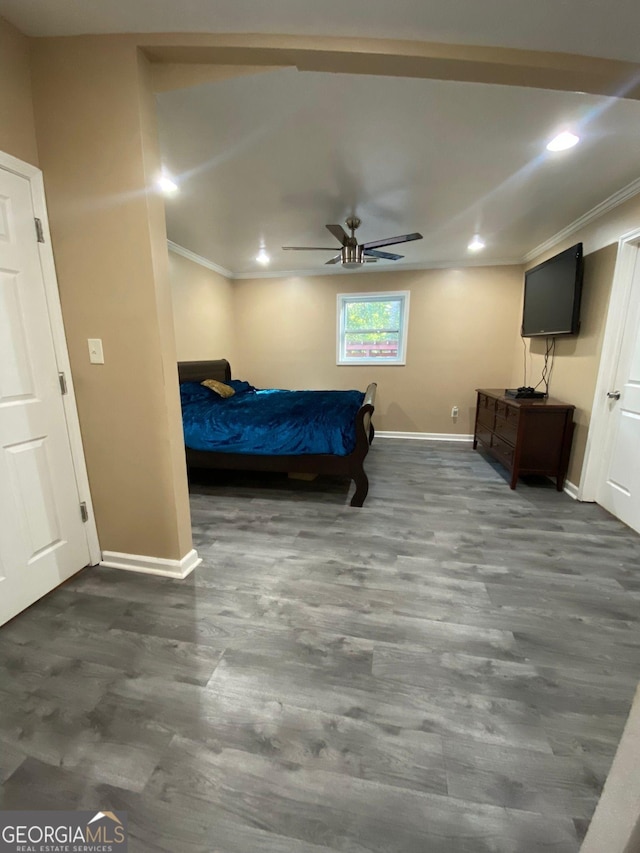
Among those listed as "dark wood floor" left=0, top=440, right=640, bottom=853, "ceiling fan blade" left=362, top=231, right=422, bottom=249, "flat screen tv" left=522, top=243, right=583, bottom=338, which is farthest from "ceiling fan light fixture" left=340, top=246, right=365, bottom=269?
"dark wood floor" left=0, top=440, right=640, bottom=853

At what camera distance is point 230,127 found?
72.5 inches

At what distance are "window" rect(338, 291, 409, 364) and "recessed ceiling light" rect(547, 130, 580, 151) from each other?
273 centimetres

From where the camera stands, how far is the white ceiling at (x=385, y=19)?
1.20 metres

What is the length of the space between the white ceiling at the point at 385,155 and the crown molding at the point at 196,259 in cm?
35

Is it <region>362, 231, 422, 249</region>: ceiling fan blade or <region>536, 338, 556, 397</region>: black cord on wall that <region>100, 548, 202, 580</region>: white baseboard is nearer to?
<region>362, 231, 422, 249</region>: ceiling fan blade

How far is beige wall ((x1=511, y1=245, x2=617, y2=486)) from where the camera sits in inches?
108

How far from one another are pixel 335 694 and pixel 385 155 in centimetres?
292

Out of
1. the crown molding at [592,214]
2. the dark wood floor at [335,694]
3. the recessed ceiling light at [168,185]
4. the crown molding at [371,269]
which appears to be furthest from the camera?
the crown molding at [371,269]

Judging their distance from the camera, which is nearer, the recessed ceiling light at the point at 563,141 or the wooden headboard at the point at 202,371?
the recessed ceiling light at the point at 563,141

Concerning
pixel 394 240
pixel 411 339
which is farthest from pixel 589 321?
pixel 411 339

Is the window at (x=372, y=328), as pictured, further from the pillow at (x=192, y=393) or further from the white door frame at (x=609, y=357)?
the white door frame at (x=609, y=357)

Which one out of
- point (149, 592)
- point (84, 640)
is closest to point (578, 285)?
point (149, 592)

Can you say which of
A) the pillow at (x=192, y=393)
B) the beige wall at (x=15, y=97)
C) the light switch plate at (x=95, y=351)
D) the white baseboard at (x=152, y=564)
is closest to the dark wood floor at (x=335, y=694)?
the white baseboard at (x=152, y=564)

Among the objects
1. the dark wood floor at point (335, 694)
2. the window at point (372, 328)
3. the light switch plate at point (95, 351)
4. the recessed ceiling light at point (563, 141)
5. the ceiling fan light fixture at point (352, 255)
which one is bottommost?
the dark wood floor at point (335, 694)
